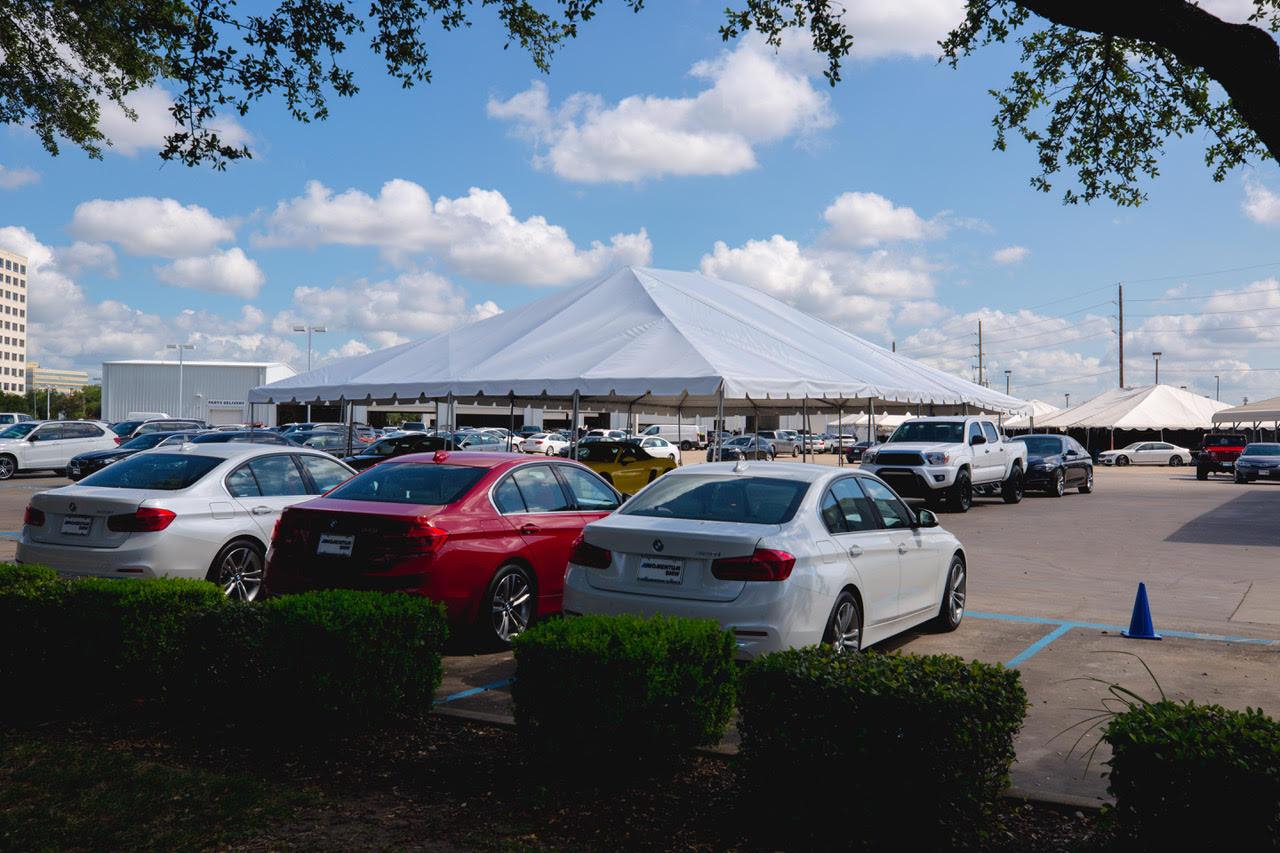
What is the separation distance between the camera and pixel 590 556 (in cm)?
705

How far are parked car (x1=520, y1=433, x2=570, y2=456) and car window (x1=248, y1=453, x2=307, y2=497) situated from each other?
134 ft

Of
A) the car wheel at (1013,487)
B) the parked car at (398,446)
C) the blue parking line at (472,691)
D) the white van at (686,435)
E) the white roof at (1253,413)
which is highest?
the white roof at (1253,413)

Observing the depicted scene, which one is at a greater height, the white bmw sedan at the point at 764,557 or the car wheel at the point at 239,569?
the white bmw sedan at the point at 764,557

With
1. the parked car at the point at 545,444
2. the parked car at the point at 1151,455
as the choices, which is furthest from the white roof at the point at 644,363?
the parked car at the point at 1151,455

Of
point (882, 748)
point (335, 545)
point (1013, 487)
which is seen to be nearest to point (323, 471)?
point (335, 545)

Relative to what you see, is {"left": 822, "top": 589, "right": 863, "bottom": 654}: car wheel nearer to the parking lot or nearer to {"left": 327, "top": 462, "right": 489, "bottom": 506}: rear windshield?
the parking lot

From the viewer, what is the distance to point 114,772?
16.7 ft

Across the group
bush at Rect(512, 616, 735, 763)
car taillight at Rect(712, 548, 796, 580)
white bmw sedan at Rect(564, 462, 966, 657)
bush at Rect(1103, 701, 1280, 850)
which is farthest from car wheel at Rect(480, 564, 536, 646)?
bush at Rect(1103, 701, 1280, 850)

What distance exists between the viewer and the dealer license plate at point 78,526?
29.7ft

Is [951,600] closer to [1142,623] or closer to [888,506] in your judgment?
[888,506]

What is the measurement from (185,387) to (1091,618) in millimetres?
93880

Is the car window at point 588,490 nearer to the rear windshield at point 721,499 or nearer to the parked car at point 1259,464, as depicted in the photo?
the rear windshield at point 721,499

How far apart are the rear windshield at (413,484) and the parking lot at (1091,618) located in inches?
50.0

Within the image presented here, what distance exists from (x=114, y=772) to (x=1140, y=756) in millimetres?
4501
